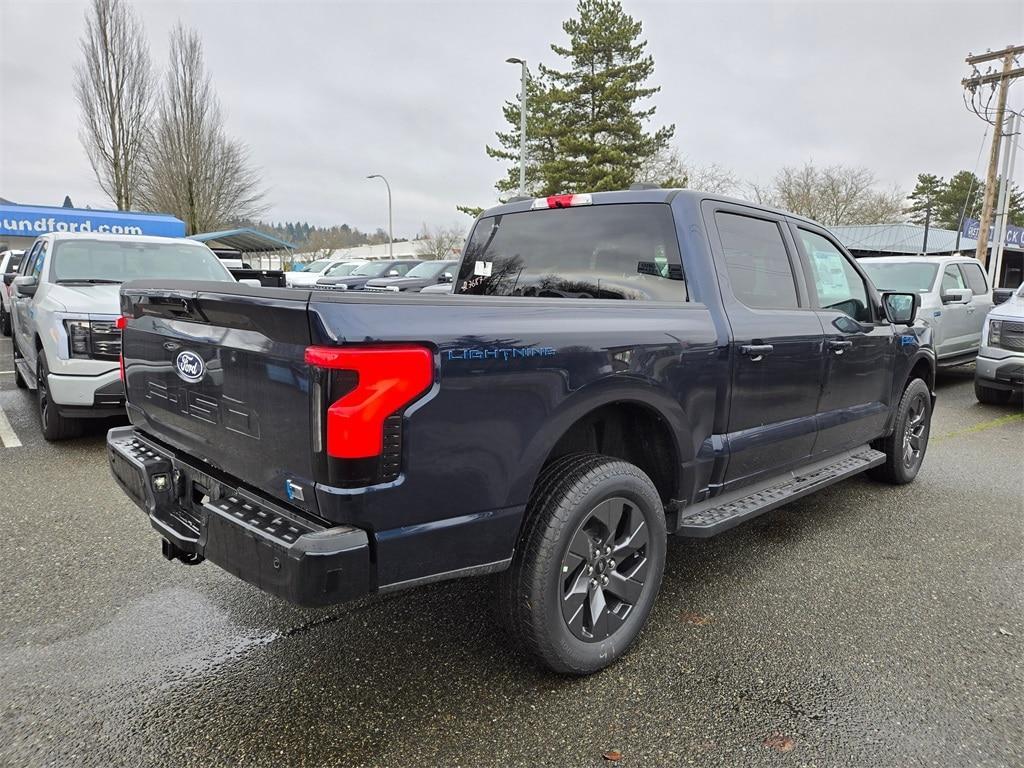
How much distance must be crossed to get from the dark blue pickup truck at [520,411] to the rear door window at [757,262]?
0.01 m

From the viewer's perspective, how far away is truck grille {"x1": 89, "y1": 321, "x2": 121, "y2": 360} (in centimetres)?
520

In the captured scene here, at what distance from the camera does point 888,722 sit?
2.30 meters

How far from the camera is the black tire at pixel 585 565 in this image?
2.30 meters

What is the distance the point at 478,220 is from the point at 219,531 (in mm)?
2414

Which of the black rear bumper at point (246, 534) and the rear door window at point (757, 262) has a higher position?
the rear door window at point (757, 262)

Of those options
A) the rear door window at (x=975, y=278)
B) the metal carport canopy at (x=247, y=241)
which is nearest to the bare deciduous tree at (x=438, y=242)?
the metal carport canopy at (x=247, y=241)

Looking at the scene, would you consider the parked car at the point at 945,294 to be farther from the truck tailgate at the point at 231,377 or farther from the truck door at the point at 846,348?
the truck tailgate at the point at 231,377

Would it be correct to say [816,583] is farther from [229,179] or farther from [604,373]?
[229,179]

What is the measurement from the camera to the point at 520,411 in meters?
2.17

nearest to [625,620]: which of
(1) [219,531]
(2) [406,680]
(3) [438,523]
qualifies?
(2) [406,680]

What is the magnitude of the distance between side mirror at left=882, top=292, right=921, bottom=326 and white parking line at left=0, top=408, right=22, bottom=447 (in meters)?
6.75

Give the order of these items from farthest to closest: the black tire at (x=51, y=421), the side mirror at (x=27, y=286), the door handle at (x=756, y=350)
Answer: the side mirror at (x=27, y=286)
the black tire at (x=51, y=421)
the door handle at (x=756, y=350)

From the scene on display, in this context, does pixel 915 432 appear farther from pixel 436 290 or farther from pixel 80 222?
pixel 80 222

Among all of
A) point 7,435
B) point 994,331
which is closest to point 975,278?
point 994,331
